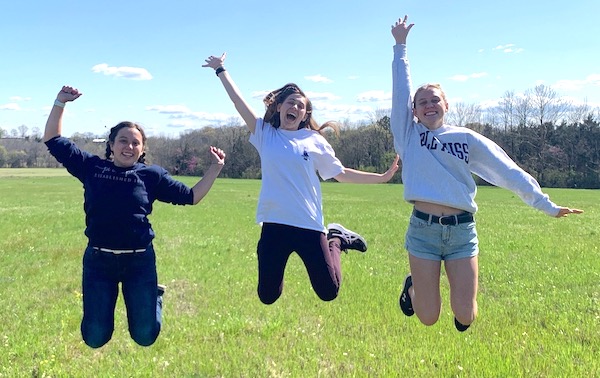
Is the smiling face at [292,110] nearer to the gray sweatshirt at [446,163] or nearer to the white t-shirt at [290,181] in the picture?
the white t-shirt at [290,181]

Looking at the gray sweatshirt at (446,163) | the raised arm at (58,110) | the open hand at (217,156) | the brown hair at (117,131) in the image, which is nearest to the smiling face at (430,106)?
the gray sweatshirt at (446,163)

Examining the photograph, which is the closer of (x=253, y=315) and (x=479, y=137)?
(x=479, y=137)

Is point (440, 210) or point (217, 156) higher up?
point (217, 156)

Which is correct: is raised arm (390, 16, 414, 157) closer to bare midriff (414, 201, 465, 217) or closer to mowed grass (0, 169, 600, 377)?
bare midriff (414, 201, 465, 217)

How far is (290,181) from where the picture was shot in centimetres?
566

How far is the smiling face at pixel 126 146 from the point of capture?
208 inches

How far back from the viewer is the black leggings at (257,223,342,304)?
5.75m

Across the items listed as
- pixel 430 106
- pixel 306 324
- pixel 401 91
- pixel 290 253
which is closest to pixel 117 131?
pixel 290 253

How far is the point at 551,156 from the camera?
265 ft

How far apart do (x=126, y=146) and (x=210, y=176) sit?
0.94 meters

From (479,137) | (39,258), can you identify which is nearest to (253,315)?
(479,137)

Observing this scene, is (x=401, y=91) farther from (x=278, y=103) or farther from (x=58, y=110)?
(x=58, y=110)

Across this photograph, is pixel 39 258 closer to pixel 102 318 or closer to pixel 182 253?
pixel 182 253

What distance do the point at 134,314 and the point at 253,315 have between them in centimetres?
387
